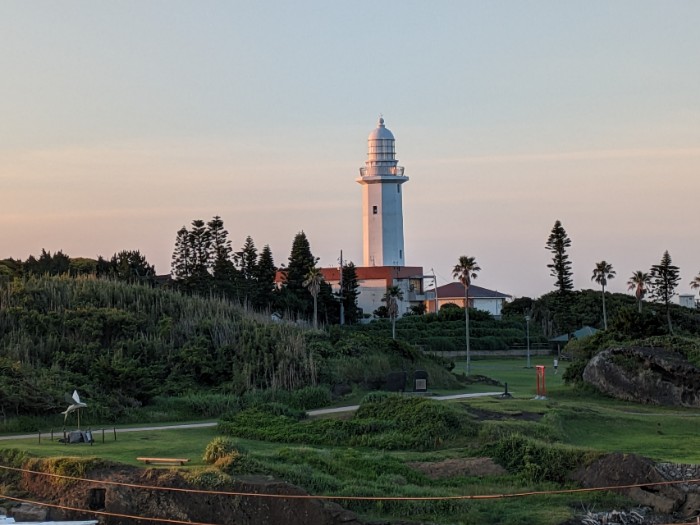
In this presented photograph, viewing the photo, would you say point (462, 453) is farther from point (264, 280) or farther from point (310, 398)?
point (264, 280)

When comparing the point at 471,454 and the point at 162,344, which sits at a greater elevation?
the point at 162,344

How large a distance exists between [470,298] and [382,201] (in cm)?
1101

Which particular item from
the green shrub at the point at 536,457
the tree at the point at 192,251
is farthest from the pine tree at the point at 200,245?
the green shrub at the point at 536,457

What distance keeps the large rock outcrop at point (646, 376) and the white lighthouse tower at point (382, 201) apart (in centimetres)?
5512

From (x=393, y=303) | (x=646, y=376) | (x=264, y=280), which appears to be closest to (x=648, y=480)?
(x=646, y=376)

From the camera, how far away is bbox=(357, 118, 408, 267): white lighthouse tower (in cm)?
9006

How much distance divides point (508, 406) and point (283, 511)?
10.1m

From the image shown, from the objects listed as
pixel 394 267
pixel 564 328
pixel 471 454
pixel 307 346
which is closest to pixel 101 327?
pixel 307 346

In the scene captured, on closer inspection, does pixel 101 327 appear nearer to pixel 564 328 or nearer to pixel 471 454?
pixel 471 454

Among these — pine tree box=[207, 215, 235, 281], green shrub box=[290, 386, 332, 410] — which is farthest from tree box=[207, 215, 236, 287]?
green shrub box=[290, 386, 332, 410]

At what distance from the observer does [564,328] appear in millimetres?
72562

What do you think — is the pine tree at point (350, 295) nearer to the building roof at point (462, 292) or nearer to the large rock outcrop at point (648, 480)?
the building roof at point (462, 292)

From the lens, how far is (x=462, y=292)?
93812 mm

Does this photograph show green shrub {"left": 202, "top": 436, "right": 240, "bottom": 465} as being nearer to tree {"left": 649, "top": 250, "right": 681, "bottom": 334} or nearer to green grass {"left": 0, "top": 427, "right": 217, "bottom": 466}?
green grass {"left": 0, "top": 427, "right": 217, "bottom": 466}
